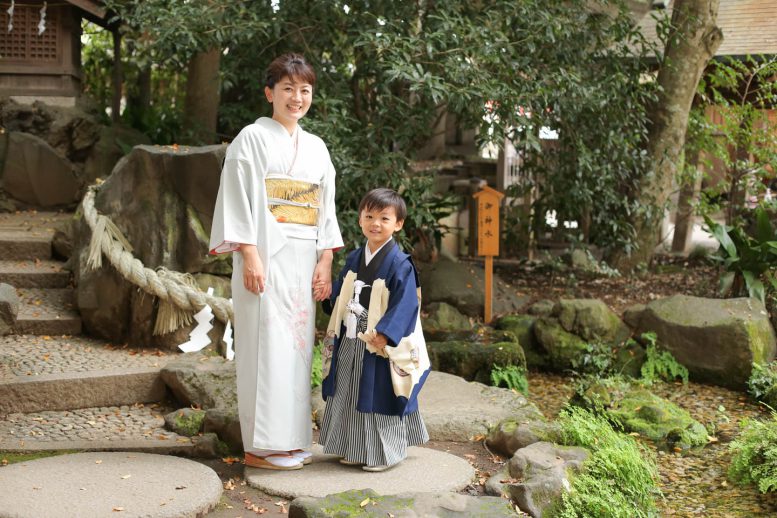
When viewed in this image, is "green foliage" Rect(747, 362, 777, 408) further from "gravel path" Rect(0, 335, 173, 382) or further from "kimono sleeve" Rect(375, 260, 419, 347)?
"gravel path" Rect(0, 335, 173, 382)

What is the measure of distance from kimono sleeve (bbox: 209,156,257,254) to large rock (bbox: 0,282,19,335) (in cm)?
241

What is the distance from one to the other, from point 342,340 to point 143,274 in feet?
7.51

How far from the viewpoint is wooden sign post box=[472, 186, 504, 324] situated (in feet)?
30.4

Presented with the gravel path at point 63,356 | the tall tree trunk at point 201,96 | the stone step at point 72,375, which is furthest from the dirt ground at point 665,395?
the tall tree trunk at point 201,96

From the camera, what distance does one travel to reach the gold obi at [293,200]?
457cm

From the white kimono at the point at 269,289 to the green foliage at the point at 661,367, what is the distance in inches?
180

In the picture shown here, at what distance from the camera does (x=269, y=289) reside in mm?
4520

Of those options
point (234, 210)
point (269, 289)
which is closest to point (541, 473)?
point (269, 289)

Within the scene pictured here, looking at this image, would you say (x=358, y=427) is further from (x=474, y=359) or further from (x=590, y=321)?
(x=590, y=321)

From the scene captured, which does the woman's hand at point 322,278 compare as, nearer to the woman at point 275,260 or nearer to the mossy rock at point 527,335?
the woman at point 275,260

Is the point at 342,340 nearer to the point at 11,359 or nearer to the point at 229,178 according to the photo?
the point at 229,178

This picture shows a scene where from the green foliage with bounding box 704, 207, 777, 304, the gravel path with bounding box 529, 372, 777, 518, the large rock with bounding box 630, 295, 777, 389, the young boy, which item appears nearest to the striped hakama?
the young boy

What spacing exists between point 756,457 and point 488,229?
4.21 meters

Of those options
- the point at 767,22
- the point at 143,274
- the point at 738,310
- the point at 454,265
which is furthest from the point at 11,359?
the point at 767,22
